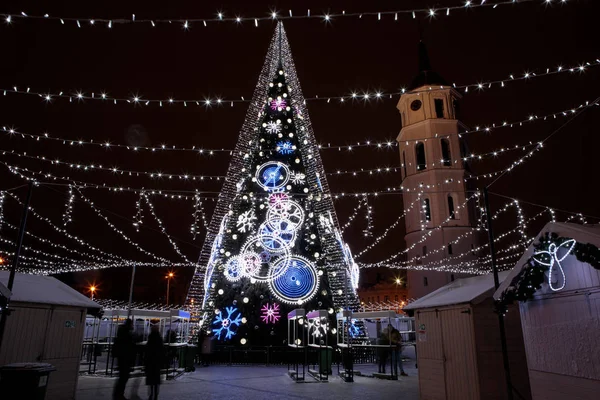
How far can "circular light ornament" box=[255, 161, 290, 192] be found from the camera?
1532 cm

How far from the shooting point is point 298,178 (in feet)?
50.6

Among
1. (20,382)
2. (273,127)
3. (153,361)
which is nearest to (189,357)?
(153,361)

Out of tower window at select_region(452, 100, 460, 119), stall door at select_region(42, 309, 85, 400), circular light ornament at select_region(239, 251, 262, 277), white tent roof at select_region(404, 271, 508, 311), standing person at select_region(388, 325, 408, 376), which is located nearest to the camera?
white tent roof at select_region(404, 271, 508, 311)

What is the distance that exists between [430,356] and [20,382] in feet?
23.6

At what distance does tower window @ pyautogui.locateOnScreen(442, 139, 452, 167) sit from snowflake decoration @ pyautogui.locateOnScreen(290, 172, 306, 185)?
24.8 meters

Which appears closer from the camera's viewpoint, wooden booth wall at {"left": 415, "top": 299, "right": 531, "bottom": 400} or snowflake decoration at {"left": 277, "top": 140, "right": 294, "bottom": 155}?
wooden booth wall at {"left": 415, "top": 299, "right": 531, "bottom": 400}

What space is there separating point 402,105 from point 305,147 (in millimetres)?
26796

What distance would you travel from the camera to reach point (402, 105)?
40.2 metres

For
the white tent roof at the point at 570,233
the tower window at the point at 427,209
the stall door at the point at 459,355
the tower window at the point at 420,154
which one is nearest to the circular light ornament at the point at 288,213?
the stall door at the point at 459,355

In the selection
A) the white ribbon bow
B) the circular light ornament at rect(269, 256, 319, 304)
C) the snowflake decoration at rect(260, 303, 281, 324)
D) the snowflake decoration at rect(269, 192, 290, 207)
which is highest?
the snowflake decoration at rect(269, 192, 290, 207)

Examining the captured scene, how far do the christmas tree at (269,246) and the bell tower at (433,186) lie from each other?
68.9 ft

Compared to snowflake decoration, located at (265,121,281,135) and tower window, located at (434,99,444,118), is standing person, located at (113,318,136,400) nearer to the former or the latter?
snowflake decoration, located at (265,121,281,135)

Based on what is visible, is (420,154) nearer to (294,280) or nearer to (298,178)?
(298,178)

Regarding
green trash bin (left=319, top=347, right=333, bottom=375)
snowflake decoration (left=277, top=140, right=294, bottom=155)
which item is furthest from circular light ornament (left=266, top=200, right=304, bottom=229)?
green trash bin (left=319, top=347, right=333, bottom=375)
